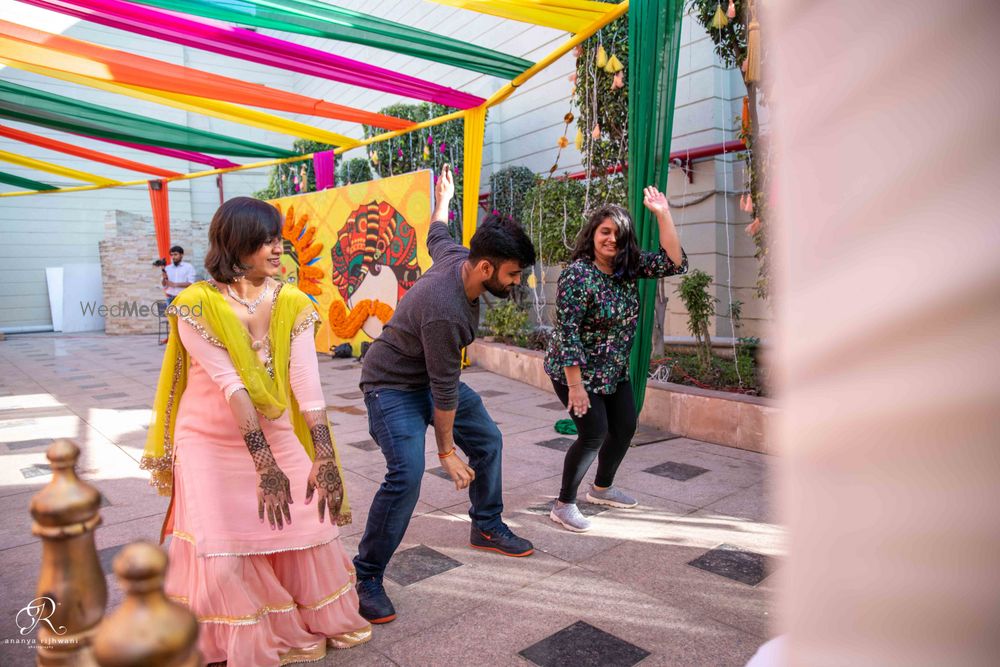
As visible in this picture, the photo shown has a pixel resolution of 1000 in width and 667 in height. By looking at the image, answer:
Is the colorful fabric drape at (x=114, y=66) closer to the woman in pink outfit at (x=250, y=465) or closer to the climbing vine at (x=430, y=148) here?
the climbing vine at (x=430, y=148)

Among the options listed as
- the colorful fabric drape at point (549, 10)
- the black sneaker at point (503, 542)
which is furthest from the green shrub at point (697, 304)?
the black sneaker at point (503, 542)

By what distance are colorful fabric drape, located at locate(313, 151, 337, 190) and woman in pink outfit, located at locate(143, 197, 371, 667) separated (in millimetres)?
7575

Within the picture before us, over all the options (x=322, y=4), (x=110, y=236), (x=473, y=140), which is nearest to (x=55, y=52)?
(x=322, y=4)

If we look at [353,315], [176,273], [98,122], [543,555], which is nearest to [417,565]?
[543,555]

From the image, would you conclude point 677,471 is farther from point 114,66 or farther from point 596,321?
point 114,66

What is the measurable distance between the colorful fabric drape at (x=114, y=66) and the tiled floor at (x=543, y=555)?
287 centimetres

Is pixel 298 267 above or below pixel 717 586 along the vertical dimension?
above

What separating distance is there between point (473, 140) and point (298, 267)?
3.95 meters

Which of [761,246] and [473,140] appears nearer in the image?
[761,246]

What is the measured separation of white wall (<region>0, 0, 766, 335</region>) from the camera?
23.2 feet

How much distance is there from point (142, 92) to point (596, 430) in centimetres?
630

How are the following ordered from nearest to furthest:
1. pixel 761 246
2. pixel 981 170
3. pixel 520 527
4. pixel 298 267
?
pixel 981 170 < pixel 520 527 < pixel 761 246 < pixel 298 267

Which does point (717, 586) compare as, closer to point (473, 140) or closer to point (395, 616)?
point (395, 616)

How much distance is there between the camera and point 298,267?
32.0ft
